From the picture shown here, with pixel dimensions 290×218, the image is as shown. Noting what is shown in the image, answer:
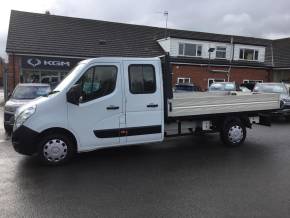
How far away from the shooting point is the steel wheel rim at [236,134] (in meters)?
8.45

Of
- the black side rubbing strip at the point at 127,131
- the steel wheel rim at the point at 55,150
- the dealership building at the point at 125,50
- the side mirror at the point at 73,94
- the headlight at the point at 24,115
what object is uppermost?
the dealership building at the point at 125,50

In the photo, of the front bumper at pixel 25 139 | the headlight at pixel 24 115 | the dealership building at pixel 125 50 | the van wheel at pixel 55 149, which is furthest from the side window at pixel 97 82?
the dealership building at pixel 125 50

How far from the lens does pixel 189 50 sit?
29.0 meters

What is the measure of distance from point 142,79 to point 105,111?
108 centimetres

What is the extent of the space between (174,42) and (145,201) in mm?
24471

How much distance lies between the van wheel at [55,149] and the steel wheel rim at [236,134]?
4.16 m

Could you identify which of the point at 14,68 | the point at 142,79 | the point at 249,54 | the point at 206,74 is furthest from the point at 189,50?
the point at 142,79

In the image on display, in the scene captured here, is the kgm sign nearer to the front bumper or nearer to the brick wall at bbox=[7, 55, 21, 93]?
the brick wall at bbox=[7, 55, 21, 93]

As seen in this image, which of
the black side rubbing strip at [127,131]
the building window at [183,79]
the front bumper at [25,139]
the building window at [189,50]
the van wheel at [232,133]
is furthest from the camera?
the building window at [189,50]

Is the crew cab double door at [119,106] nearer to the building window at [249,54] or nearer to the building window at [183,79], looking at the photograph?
the building window at [183,79]

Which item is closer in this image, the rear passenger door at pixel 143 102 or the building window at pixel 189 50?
the rear passenger door at pixel 143 102

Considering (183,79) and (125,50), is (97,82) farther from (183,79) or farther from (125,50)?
(183,79)

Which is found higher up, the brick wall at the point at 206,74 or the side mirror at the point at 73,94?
the brick wall at the point at 206,74

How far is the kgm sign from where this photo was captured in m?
22.5
